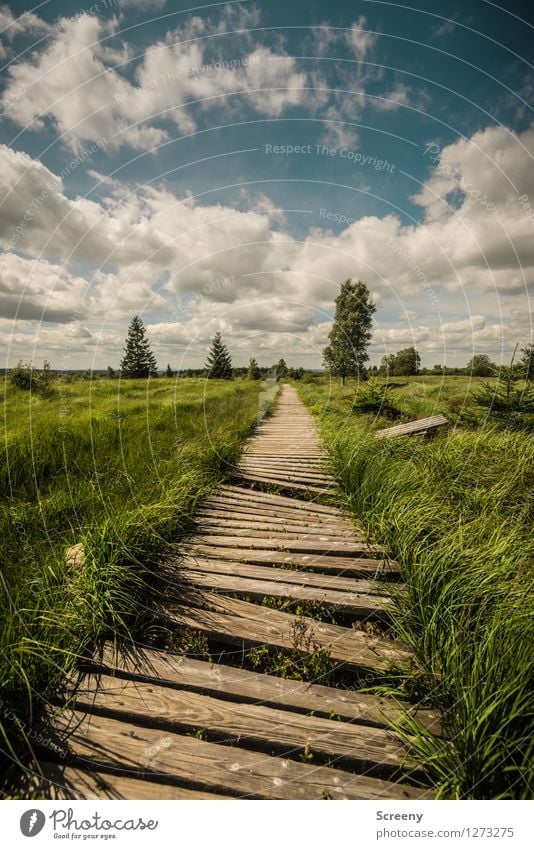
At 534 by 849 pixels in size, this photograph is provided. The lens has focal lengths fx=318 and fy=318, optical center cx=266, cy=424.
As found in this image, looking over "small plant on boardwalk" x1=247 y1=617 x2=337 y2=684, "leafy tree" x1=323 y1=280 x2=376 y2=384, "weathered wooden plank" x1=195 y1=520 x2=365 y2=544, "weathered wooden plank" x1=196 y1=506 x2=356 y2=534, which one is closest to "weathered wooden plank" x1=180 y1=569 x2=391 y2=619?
"small plant on boardwalk" x1=247 y1=617 x2=337 y2=684

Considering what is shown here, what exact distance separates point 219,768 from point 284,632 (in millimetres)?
955

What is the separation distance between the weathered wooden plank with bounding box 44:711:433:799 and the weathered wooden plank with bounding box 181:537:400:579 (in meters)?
1.60

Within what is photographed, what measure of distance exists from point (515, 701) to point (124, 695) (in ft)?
6.88

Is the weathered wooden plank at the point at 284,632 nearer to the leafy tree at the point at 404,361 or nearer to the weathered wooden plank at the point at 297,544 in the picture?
the weathered wooden plank at the point at 297,544

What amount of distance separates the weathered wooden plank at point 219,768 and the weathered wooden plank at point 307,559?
1.60 metres

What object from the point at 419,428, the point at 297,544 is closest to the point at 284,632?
the point at 297,544

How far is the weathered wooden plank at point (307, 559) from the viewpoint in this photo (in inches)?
123

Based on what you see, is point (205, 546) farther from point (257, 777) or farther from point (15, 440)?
point (15, 440)

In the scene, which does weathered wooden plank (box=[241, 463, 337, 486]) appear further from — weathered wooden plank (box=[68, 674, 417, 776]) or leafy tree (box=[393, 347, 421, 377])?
leafy tree (box=[393, 347, 421, 377])

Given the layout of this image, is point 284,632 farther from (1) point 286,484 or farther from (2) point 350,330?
(2) point 350,330

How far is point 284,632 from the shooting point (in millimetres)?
2451

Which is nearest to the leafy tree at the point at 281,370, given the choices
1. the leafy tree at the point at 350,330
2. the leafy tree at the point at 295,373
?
the leafy tree at the point at 295,373

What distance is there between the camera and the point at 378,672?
208 centimetres
